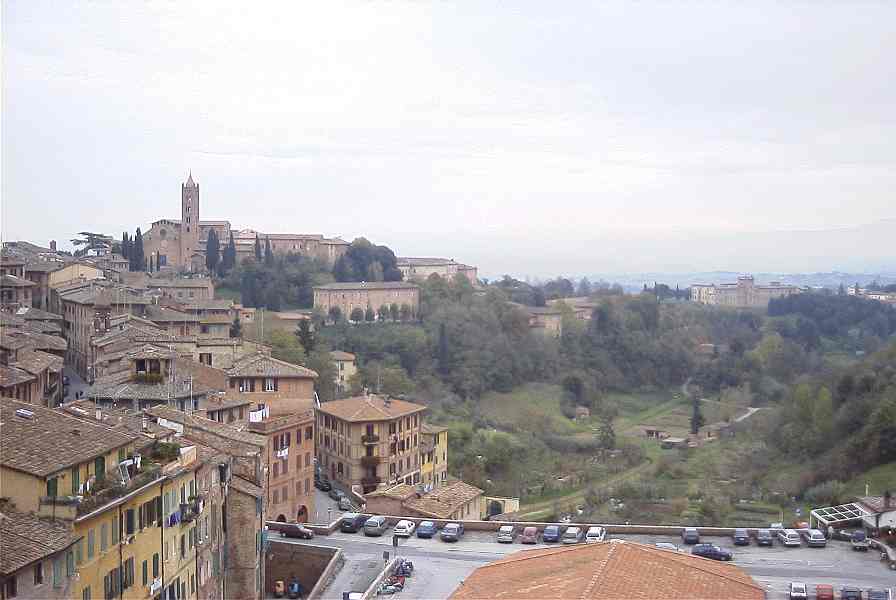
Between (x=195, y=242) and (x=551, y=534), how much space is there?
239ft

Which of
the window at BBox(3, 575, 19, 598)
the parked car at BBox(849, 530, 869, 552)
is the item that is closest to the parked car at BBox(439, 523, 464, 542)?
the parked car at BBox(849, 530, 869, 552)

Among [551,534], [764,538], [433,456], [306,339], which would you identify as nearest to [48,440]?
[551,534]

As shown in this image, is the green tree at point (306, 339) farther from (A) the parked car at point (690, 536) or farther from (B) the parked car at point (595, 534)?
(A) the parked car at point (690, 536)

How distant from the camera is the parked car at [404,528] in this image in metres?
27.0

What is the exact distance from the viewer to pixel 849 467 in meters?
44.1

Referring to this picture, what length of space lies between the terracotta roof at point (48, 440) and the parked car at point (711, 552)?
1346cm

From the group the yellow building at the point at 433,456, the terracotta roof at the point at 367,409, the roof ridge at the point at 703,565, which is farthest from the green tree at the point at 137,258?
the roof ridge at the point at 703,565

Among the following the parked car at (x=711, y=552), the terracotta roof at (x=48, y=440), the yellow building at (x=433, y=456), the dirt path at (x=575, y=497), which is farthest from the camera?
the dirt path at (x=575, y=497)

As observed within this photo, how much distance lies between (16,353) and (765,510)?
2884 centimetres

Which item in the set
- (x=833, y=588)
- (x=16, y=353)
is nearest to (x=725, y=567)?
(x=833, y=588)

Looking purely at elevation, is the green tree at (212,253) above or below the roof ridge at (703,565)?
above

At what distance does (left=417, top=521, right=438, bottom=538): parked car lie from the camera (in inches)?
1062

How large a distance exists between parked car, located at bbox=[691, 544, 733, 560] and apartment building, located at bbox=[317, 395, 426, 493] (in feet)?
59.6

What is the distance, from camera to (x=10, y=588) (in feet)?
45.1
